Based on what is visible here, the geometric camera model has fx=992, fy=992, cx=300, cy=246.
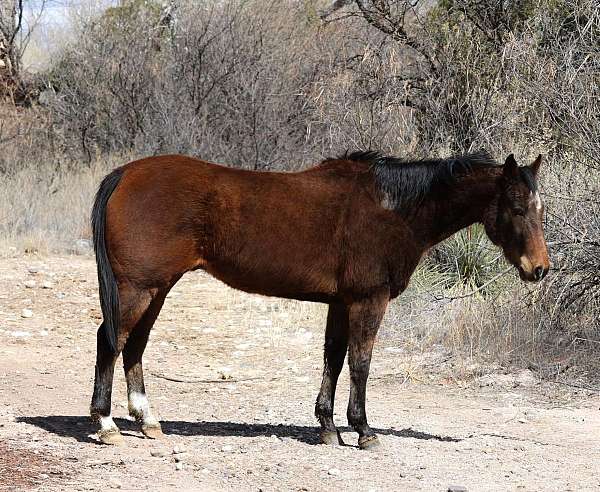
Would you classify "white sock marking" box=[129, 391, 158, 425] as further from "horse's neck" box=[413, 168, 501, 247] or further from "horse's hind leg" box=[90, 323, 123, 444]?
"horse's neck" box=[413, 168, 501, 247]

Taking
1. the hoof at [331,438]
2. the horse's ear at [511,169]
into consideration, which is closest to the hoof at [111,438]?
the hoof at [331,438]

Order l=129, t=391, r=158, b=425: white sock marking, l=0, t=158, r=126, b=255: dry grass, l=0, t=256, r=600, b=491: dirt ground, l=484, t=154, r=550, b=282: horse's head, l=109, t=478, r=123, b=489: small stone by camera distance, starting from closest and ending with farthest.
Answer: l=109, t=478, r=123, b=489: small stone
l=0, t=256, r=600, b=491: dirt ground
l=484, t=154, r=550, b=282: horse's head
l=129, t=391, r=158, b=425: white sock marking
l=0, t=158, r=126, b=255: dry grass

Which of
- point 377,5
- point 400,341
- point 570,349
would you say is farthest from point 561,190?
point 377,5

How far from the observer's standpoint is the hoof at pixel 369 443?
6.57m

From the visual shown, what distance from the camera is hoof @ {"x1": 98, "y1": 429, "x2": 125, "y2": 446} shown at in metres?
6.34

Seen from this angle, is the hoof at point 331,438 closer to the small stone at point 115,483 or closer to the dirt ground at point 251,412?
the dirt ground at point 251,412

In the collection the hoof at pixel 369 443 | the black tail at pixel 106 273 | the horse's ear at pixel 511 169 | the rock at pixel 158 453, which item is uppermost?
the horse's ear at pixel 511 169

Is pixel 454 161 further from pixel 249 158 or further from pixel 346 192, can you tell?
pixel 249 158

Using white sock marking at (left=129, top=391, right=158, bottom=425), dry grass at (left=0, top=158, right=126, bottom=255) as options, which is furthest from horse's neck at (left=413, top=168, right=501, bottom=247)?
dry grass at (left=0, top=158, right=126, bottom=255)

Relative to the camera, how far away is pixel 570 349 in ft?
30.0

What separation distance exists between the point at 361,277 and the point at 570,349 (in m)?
3.43

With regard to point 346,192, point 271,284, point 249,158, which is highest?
point 249,158

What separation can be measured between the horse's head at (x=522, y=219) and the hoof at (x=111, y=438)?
2.80 m

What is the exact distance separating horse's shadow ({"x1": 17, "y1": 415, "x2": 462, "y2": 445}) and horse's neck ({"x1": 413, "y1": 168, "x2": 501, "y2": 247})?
Answer: 146 cm
